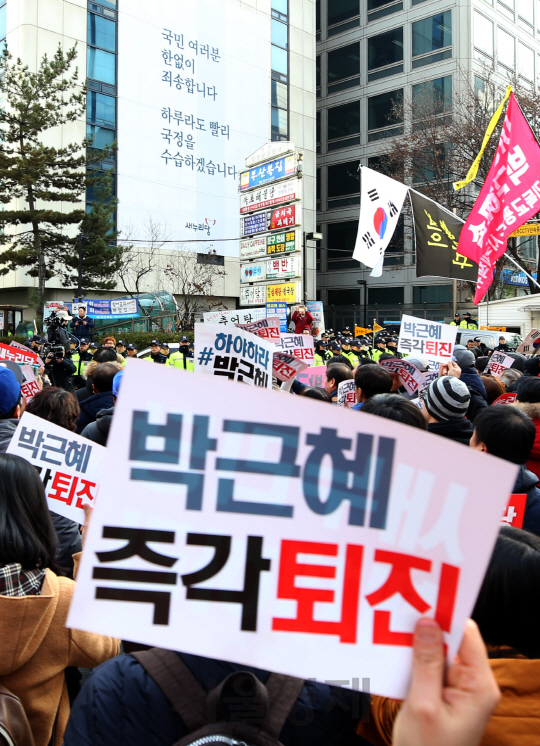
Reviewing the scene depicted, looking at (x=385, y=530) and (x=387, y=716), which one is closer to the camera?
(x=385, y=530)

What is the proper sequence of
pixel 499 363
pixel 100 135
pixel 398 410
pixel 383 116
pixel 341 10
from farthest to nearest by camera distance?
pixel 341 10 < pixel 383 116 < pixel 100 135 < pixel 499 363 < pixel 398 410

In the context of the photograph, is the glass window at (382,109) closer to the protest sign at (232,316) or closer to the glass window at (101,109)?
the glass window at (101,109)

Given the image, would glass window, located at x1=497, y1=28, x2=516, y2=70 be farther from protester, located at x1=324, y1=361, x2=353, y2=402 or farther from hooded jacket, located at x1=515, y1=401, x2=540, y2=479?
hooded jacket, located at x1=515, y1=401, x2=540, y2=479

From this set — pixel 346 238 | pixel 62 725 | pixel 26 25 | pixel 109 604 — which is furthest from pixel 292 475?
pixel 346 238

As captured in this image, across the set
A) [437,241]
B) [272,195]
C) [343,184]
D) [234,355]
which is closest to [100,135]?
[272,195]

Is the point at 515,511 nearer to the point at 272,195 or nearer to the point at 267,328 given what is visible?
the point at 267,328

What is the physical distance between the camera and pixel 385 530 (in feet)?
3.42

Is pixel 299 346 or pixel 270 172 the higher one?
pixel 270 172

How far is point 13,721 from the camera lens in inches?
62.1

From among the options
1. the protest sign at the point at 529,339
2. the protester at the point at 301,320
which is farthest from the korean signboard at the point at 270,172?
the protest sign at the point at 529,339

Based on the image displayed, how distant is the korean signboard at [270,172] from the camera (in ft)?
72.7

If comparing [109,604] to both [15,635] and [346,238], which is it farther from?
[346,238]

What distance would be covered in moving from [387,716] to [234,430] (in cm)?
81

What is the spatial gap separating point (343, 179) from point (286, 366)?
135 ft
